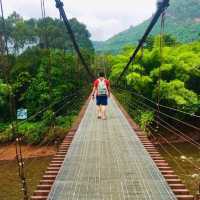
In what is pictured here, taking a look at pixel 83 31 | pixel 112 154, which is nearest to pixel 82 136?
pixel 112 154

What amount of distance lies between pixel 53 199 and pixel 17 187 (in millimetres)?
10246

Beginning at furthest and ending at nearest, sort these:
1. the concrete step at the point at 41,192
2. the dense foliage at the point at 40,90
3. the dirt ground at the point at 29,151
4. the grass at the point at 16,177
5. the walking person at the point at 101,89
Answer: the dense foliage at the point at 40,90 → the dirt ground at the point at 29,151 → the grass at the point at 16,177 → the walking person at the point at 101,89 → the concrete step at the point at 41,192

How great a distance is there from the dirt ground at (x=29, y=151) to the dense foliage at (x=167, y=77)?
4183 mm

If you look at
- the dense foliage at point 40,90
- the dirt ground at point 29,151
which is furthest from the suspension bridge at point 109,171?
the dense foliage at point 40,90

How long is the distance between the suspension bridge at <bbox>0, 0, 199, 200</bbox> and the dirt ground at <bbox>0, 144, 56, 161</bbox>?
11.3m

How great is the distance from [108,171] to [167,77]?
1386cm

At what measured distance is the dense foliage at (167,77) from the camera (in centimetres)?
1727

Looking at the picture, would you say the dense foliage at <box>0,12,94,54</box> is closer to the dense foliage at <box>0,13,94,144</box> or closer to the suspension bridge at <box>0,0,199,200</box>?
the dense foliage at <box>0,13,94,144</box>

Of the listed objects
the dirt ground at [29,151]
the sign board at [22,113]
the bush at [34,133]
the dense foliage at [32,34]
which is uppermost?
the dense foliage at [32,34]

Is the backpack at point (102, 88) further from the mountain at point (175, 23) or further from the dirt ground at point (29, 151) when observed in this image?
the mountain at point (175, 23)

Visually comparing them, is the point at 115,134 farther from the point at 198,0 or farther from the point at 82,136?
the point at 198,0

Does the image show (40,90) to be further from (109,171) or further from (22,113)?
(109,171)

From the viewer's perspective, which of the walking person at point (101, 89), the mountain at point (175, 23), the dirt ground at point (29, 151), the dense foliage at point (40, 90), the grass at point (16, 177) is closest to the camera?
the walking person at point (101, 89)

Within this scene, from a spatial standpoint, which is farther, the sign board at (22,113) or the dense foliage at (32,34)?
the dense foliage at (32,34)
